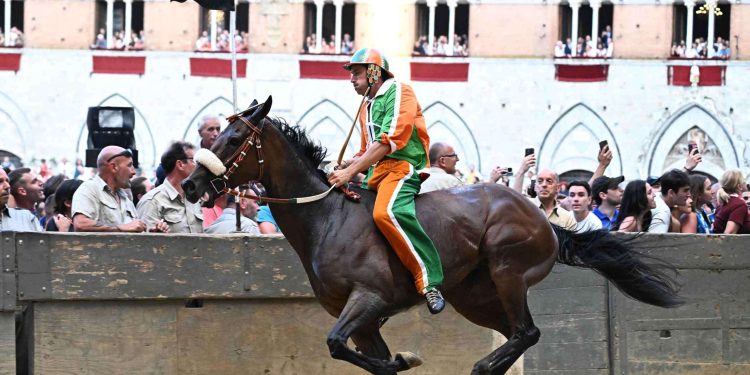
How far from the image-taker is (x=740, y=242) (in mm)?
10656

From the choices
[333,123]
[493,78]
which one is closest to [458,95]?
[493,78]

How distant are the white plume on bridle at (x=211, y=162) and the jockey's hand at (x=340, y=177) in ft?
2.46

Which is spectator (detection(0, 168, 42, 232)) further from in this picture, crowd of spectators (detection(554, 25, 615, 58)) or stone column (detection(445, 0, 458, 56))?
crowd of spectators (detection(554, 25, 615, 58))

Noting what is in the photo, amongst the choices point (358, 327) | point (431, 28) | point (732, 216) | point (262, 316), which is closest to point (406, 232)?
point (358, 327)

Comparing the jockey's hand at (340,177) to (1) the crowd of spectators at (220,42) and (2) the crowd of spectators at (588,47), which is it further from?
(1) the crowd of spectators at (220,42)

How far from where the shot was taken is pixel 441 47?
3719cm

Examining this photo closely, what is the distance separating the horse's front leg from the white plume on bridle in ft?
3.77

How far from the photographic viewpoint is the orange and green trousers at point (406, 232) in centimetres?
848

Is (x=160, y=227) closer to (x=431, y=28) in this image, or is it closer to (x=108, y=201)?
(x=108, y=201)

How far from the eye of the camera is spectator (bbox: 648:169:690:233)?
39.1ft

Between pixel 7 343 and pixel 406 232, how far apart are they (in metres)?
2.98

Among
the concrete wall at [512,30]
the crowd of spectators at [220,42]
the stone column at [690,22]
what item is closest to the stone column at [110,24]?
the crowd of spectators at [220,42]

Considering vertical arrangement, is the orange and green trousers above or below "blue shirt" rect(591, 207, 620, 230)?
above

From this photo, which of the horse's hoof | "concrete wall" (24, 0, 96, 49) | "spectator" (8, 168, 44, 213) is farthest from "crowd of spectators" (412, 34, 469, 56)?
the horse's hoof
